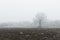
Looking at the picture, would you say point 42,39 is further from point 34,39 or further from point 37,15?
point 37,15

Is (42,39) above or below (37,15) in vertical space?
below

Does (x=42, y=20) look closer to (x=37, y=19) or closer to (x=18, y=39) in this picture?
(x=37, y=19)

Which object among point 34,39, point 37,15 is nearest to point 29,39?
point 34,39

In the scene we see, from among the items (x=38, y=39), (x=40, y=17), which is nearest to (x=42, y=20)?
(x=40, y=17)

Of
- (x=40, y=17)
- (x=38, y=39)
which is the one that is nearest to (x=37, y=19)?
(x=40, y=17)

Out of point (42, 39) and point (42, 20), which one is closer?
point (42, 39)

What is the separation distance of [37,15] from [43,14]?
474 cm

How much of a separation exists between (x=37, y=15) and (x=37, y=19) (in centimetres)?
262

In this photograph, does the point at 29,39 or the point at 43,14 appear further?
the point at 43,14

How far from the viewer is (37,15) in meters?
106

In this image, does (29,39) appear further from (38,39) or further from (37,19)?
(37,19)

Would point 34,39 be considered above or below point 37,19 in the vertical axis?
below

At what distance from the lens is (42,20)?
106500 mm

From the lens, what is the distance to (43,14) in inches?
4264
